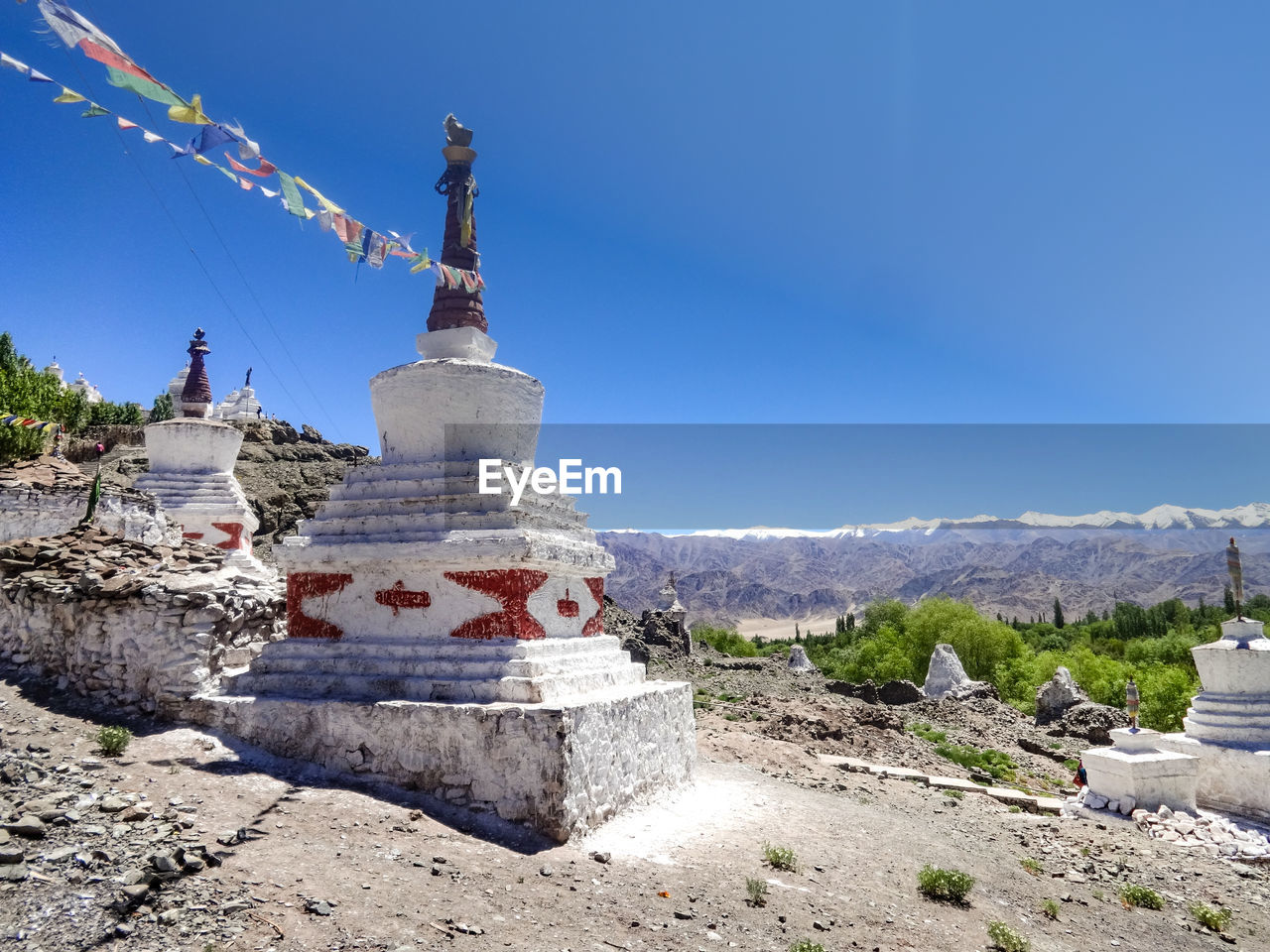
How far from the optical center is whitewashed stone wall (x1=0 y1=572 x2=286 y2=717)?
296 inches

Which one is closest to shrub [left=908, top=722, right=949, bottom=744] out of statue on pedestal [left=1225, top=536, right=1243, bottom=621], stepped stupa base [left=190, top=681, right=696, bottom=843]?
statue on pedestal [left=1225, top=536, right=1243, bottom=621]

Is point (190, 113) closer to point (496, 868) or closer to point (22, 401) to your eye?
point (496, 868)

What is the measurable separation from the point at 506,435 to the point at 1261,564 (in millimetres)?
167828

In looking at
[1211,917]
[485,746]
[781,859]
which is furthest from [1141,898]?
[485,746]

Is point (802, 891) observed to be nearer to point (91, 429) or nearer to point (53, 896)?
point (53, 896)

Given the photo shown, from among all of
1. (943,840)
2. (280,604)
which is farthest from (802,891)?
(280,604)

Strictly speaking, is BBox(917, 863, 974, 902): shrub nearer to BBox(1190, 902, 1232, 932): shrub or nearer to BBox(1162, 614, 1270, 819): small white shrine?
BBox(1190, 902, 1232, 932): shrub

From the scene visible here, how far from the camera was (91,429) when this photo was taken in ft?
118

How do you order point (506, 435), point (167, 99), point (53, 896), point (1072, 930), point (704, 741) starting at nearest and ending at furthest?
point (53, 896) < point (167, 99) < point (1072, 930) < point (506, 435) < point (704, 741)

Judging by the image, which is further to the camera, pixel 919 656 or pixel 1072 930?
pixel 919 656

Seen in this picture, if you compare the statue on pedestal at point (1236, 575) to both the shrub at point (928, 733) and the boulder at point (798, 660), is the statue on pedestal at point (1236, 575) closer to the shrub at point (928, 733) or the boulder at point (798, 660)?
the shrub at point (928, 733)

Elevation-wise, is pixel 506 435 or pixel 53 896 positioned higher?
pixel 506 435

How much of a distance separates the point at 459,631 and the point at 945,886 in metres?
4.63

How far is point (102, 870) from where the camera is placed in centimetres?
431
